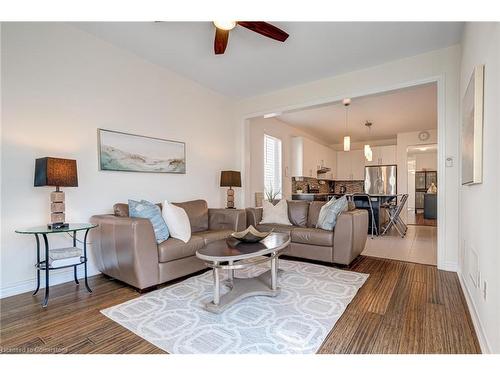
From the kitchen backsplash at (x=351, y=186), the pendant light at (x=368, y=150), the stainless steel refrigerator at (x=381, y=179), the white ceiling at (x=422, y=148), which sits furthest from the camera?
the kitchen backsplash at (x=351, y=186)

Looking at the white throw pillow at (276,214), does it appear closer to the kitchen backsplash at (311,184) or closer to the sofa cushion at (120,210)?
the sofa cushion at (120,210)

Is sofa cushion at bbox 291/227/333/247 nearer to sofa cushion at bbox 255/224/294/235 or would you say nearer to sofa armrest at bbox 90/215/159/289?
A: sofa cushion at bbox 255/224/294/235

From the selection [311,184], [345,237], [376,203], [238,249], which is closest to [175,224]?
[238,249]

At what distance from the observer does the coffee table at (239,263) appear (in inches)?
79.3

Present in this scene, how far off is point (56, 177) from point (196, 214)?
1703mm

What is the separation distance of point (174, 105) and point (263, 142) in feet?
7.72

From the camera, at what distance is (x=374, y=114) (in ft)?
18.4

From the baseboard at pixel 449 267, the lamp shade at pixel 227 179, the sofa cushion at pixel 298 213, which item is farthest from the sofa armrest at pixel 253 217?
the baseboard at pixel 449 267

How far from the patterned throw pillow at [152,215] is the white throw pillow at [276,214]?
5.75ft

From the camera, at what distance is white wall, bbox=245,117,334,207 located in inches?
210

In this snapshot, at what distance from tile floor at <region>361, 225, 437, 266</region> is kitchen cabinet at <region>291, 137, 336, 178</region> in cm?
250

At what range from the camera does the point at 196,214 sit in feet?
11.7

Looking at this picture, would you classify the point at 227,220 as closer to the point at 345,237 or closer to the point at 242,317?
the point at 345,237

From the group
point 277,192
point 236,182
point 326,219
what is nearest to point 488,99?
point 326,219
